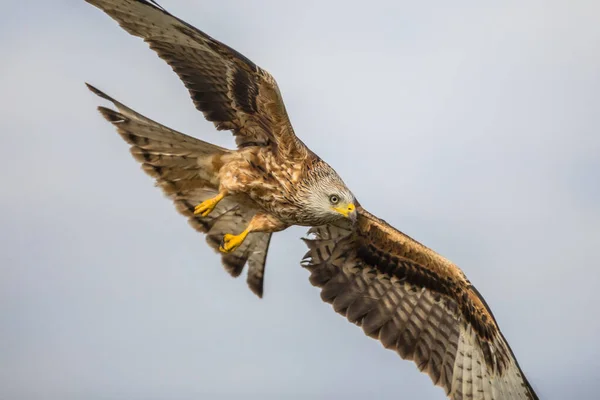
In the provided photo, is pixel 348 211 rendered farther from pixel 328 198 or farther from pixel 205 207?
pixel 205 207

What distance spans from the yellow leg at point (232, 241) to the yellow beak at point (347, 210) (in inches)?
42.9

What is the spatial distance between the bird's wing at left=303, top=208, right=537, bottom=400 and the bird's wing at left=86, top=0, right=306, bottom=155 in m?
1.51

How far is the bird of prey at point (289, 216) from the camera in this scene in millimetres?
11234

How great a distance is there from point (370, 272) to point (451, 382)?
5.19ft

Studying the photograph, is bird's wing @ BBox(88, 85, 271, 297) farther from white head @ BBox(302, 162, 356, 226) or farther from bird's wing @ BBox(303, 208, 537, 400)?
white head @ BBox(302, 162, 356, 226)

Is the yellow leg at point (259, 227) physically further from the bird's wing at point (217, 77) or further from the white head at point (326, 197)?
the bird's wing at point (217, 77)

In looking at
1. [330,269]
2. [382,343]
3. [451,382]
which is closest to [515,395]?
[451,382]

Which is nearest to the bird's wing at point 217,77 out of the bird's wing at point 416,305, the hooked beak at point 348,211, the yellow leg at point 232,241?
the hooked beak at point 348,211

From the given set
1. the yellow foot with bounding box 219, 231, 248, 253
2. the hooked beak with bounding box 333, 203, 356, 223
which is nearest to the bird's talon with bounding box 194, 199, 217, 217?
the yellow foot with bounding box 219, 231, 248, 253

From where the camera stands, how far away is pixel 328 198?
36.9 ft

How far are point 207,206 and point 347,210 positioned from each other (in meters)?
1.56

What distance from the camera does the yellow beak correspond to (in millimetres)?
11203

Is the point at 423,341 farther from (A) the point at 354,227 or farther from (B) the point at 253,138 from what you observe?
(B) the point at 253,138

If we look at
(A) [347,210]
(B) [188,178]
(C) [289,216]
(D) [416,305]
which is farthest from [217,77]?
(D) [416,305]
